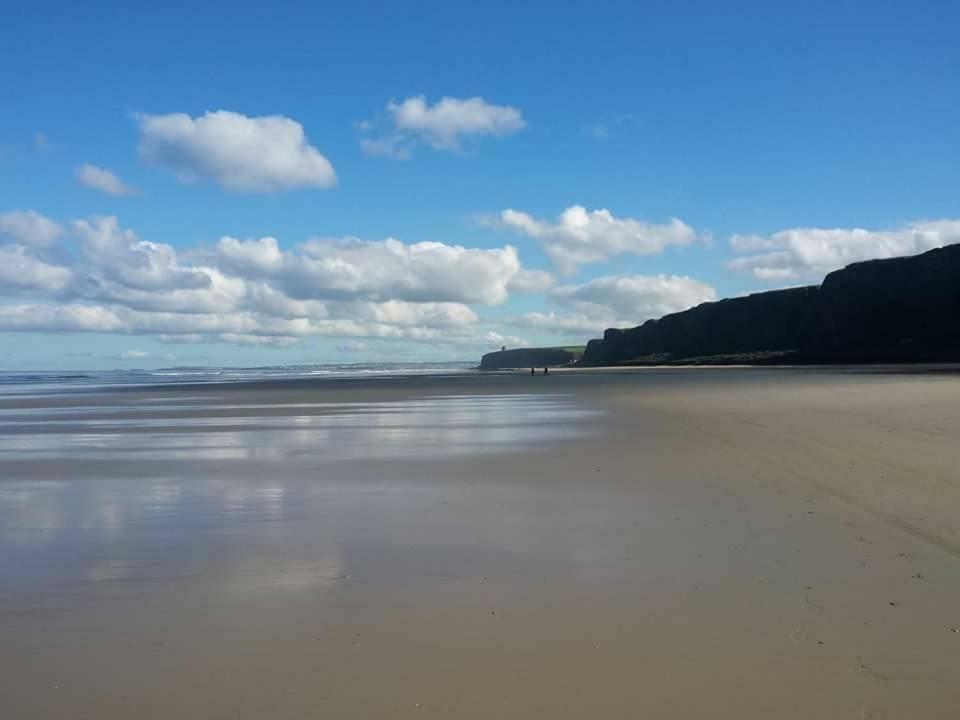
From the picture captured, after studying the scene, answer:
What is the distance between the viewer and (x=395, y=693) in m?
4.21

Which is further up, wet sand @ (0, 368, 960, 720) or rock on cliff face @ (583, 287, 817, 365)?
rock on cliff face @ (583, 287, 817, 365)

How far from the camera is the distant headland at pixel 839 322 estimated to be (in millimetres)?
89875

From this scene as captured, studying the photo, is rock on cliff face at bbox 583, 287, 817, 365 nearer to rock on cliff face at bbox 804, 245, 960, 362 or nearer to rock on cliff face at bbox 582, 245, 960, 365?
rock on cliff face at bbox 582, 245, 960, 365

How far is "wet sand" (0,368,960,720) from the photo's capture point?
4.22 metres

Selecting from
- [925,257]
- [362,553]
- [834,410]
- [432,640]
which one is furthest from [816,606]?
[925,257]

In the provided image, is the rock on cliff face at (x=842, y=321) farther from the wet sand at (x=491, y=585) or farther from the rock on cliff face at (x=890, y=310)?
the wet sand at (x=491, y=585)

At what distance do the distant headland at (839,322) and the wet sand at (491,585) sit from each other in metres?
79.4

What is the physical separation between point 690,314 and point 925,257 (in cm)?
3856

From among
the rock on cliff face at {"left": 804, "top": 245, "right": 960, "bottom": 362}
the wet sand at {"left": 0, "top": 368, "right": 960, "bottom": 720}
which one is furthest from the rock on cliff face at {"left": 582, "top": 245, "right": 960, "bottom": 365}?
the wet sand at {"left": 0, "top": 368, "right": 960, "bottom": 720}

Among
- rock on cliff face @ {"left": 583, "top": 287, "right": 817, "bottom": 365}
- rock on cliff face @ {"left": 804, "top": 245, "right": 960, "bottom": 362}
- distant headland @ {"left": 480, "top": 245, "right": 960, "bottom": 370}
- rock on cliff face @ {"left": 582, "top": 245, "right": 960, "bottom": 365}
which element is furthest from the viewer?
rock on cliff face @ {"left": 583, "top": 287, "right": 817, "bottom": 365}

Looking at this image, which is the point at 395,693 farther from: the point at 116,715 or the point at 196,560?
the point at 196,560

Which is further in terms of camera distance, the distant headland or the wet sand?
the distant headland

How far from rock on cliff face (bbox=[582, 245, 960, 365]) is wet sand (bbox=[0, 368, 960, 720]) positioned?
3188 inches

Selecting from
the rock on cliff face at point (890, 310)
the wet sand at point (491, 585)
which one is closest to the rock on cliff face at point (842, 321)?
the rock on cliff face at point (890, 310)
